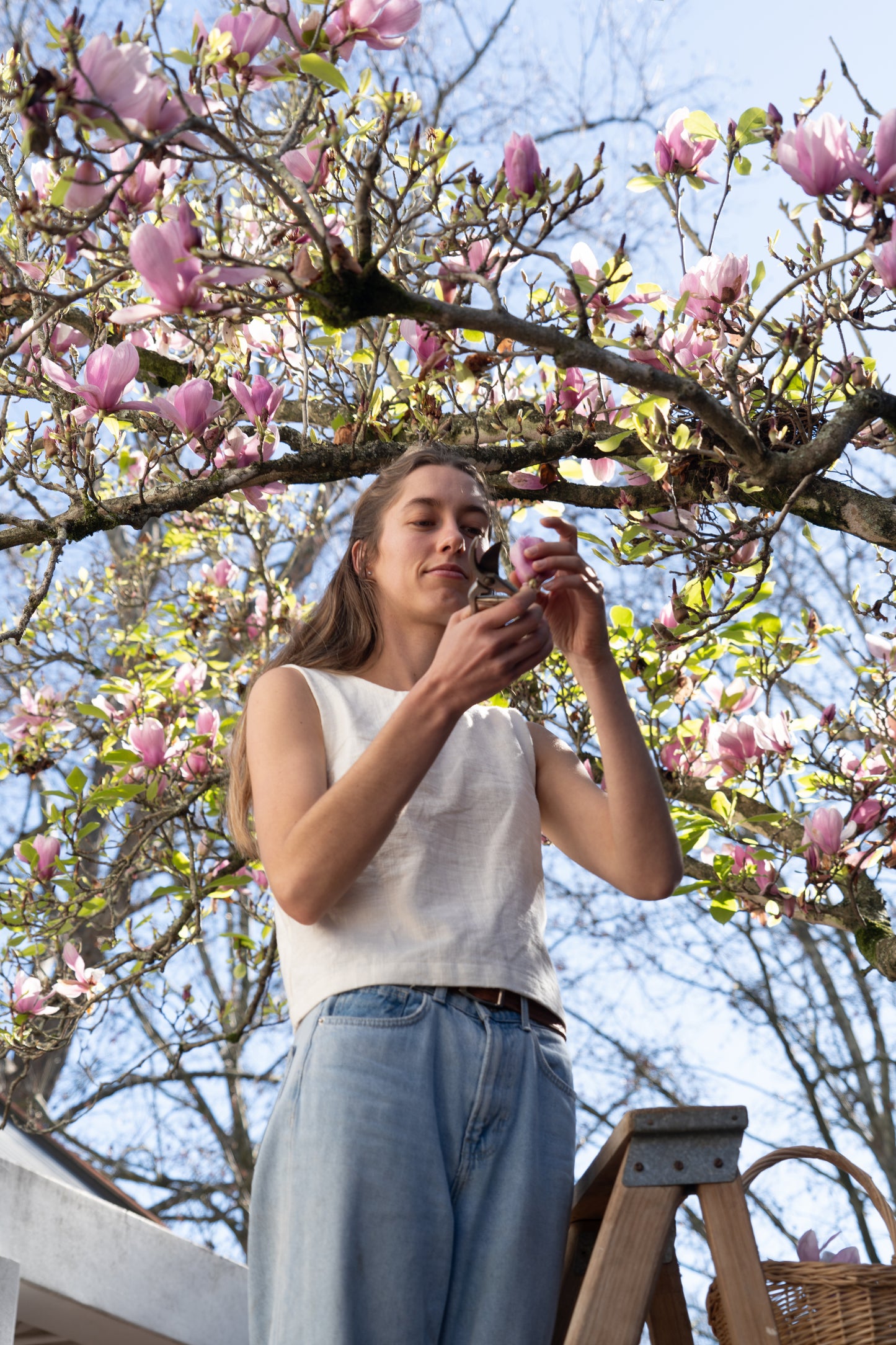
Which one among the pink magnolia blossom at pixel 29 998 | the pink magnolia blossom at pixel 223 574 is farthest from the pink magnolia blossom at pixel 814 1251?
the pink magnolia blossom at pixel 223 574

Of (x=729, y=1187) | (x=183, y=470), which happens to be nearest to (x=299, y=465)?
(x=183, y=470)

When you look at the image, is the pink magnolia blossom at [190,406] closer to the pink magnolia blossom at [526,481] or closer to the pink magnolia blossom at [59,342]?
the pink magnolia blossom at [59,342]

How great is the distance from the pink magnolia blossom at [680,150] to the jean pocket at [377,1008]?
57.2 inches

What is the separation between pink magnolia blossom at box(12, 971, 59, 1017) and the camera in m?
2.85

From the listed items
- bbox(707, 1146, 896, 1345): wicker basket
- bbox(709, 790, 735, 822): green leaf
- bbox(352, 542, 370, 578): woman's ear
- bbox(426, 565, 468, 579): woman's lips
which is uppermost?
bbox(709, 790, 735, 822): green leaf

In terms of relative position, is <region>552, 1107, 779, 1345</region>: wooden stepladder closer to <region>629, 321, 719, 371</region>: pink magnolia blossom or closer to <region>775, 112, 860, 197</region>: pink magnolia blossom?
<region>775, 112, 860, 197</region>: pink magnolia blossom

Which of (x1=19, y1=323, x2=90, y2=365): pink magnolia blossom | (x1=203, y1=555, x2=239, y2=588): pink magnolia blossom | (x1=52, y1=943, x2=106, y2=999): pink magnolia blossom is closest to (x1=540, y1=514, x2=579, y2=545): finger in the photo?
(x1=19, y1=323, x2=90, y2=365): pink magnolia blossom

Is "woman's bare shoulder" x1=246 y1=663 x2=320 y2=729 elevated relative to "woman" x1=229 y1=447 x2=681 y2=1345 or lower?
elevated

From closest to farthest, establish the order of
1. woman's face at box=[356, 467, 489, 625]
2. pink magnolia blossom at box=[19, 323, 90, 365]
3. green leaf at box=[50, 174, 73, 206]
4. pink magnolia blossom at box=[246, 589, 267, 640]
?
green leaf at box=[50, 174, 73, 206]
woman's face at box=[356, 467, 489, 625]
pink magnolia blossom at box=[19, 323, 90, 365]
pink magnolia blossom at box=[246, 589, 267, 640]

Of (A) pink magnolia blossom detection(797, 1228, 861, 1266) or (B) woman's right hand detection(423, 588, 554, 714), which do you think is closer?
(B) woman's right hand detection(423, 588, 554, 714)

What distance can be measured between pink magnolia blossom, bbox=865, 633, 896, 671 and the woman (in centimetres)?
126

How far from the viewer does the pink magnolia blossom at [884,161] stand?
1455 mm

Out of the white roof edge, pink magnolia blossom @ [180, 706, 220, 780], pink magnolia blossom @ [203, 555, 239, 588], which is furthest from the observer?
pink magnolia blossom @ [203, 555, 239, 588]

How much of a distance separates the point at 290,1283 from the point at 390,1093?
0.63 feet
